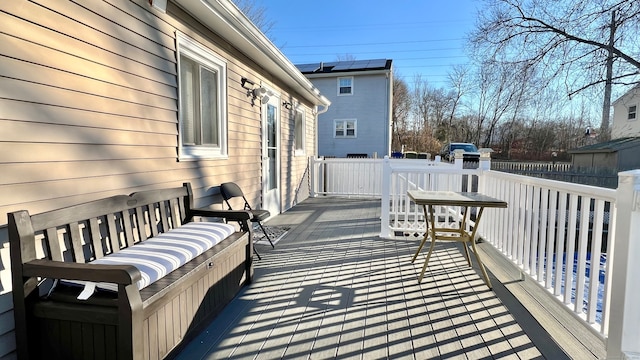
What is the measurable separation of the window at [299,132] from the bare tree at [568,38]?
605cm

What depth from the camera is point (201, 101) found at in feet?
11.7

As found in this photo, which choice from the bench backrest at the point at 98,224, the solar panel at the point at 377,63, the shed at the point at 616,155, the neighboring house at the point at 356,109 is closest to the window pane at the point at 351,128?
the neighboring house at the point at 356,109

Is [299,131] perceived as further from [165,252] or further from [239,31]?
[165,252]

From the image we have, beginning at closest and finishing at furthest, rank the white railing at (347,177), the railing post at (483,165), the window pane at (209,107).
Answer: the window pane at (209,107)
the railing post at (483,165)
the white railing at (347,177)

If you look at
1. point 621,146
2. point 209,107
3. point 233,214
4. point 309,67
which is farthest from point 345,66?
point 233,214

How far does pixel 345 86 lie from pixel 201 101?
1241 centimetres

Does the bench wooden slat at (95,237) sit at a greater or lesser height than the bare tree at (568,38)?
lesser

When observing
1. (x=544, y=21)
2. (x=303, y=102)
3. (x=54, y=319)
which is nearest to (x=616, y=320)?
(x=54, y=319)

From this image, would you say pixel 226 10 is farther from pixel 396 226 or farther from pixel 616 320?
pixel 616 320

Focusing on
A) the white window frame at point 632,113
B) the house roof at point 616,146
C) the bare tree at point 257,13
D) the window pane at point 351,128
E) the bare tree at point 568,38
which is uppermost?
the bare tree at point 257,13

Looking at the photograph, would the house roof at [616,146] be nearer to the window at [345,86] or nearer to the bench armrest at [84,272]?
the window at [345,86]

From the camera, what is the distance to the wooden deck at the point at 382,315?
1931 millimetres

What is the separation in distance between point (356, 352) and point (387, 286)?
1003 mm

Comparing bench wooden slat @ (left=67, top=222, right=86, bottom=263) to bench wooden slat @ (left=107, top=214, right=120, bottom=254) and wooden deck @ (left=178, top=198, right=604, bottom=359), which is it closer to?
bench wooden slat @ (left=107, top=214, right=120, bottom=254)
